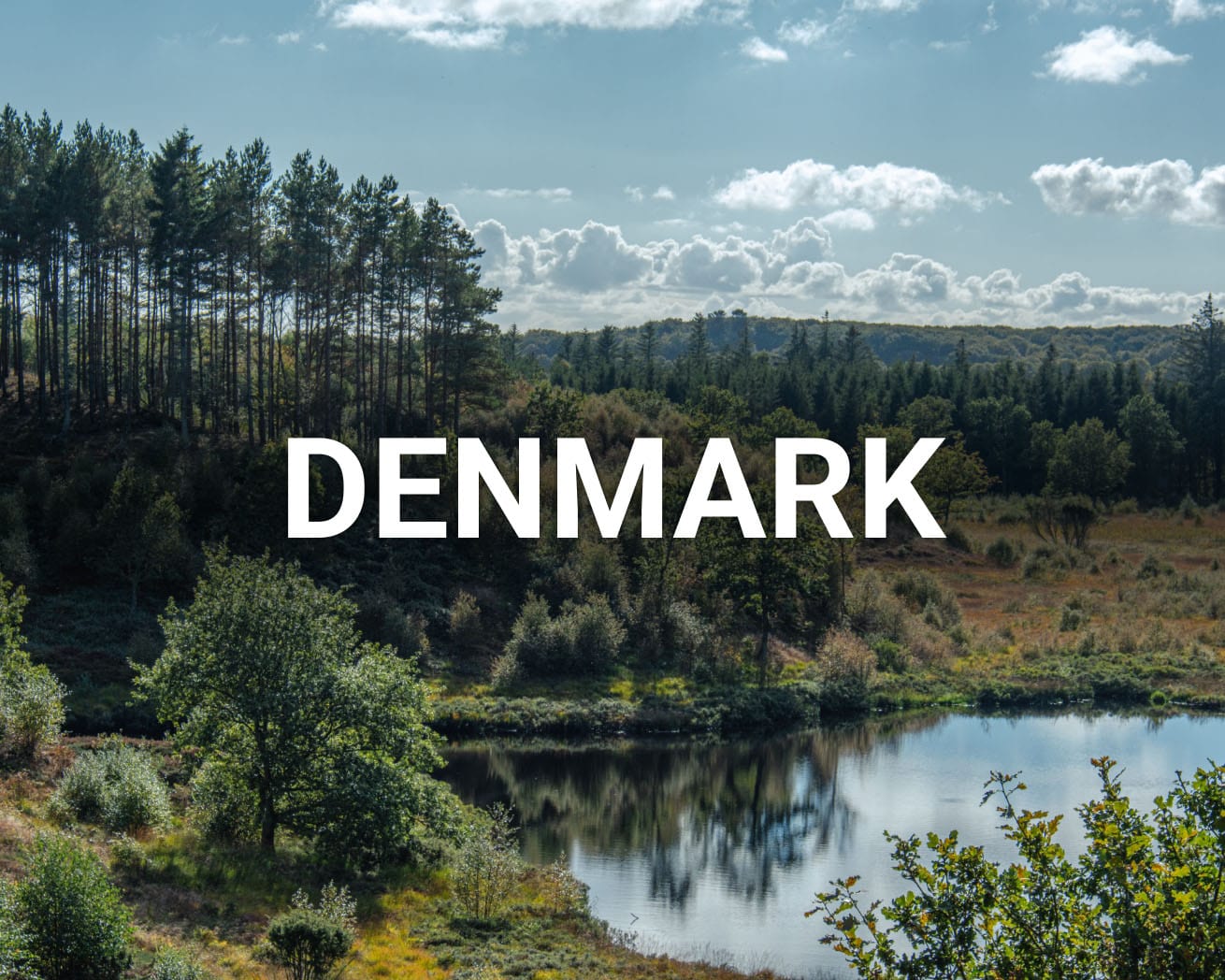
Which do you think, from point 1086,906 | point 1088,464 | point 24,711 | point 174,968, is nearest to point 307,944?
point 174,968

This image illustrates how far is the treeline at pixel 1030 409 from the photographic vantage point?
11438cm

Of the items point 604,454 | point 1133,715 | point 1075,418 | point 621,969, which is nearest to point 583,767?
point 621,969

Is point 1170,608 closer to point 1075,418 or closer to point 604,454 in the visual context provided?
point 604,454

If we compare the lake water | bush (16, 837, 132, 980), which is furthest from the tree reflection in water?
bush (16, 837, 132, 980)

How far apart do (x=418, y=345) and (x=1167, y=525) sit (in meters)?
71.6

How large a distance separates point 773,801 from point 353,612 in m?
15.9

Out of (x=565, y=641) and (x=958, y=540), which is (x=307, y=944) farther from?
(x=958, y=540)

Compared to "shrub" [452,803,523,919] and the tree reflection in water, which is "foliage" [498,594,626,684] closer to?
the tree reflection in water

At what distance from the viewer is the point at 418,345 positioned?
79.5m

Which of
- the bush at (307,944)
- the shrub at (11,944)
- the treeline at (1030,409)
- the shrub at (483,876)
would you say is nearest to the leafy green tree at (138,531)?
the shrub at (483,876)

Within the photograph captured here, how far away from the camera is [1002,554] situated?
86.6 metres

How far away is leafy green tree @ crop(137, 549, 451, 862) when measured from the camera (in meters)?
26.0

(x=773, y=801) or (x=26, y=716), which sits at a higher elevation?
(x=26, y=716)

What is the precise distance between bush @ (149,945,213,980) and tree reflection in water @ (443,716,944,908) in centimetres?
1476
